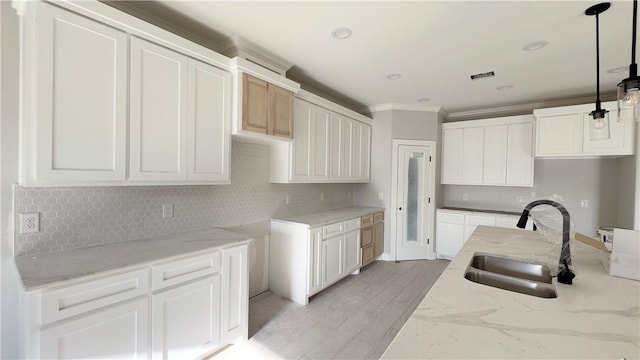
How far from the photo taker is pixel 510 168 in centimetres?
426

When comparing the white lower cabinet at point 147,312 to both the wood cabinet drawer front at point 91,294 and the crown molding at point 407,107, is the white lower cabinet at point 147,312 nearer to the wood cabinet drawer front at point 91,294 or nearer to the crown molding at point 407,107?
the wood cabinet drawer front at point 91,294

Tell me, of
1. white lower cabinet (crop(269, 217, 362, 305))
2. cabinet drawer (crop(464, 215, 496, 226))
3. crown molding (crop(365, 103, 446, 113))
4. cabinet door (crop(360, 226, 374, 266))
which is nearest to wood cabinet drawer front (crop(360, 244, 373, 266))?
cabinet door (crop(360, 226, 374, 266))

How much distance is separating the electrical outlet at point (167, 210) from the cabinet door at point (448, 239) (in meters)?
4.15

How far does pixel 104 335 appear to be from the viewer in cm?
145

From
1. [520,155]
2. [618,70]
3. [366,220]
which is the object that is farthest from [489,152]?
[366,220]

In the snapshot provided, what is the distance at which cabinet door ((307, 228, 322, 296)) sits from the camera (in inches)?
116

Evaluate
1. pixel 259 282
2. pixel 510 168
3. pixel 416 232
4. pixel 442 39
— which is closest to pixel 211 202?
pixel 259 282

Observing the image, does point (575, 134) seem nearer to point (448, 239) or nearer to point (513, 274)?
point (448, 239)

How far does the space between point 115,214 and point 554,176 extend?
18.9 ft

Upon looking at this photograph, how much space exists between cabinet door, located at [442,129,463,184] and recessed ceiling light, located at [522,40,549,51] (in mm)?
2257

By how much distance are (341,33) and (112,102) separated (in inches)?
70.0

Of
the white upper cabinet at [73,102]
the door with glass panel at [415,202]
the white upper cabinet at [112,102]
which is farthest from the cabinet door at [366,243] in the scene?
the white upper cabinet at [73,102]

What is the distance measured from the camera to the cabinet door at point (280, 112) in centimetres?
261

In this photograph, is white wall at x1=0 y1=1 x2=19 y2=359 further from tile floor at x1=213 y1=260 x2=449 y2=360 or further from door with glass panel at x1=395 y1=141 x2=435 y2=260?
door with glass panel at x1=395 y1=141 x2=435 y2=260
